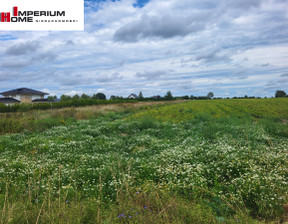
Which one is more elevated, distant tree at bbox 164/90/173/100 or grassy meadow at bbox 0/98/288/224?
distant tree at bbox 164/90/173/100

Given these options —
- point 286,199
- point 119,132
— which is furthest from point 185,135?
point 286,199

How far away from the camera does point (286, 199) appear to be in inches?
194

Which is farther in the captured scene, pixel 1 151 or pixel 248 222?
pixel 1 151

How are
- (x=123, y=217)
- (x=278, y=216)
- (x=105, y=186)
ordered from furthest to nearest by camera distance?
1. (x=105, y=186)
2. (x=278, y=216)
3. (x=123, y=217)

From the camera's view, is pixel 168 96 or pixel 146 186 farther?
pixel 168 96

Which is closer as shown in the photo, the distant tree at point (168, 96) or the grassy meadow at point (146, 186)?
the grassy meadow at point (146, 186)

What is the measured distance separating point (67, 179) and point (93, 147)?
4.34 meters

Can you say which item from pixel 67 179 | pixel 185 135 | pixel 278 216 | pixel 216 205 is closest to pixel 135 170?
pixel 67 179

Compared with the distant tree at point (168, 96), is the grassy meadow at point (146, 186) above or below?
below

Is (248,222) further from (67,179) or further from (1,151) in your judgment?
(1,151)

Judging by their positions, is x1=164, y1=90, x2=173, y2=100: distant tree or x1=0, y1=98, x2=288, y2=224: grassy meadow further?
x1=164, y1=90, x2=173, y2=100: distant tree

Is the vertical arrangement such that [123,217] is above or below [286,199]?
above

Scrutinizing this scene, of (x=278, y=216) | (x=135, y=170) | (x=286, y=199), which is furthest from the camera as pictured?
(x=135, y=170)

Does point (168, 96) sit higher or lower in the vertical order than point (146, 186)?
higher
